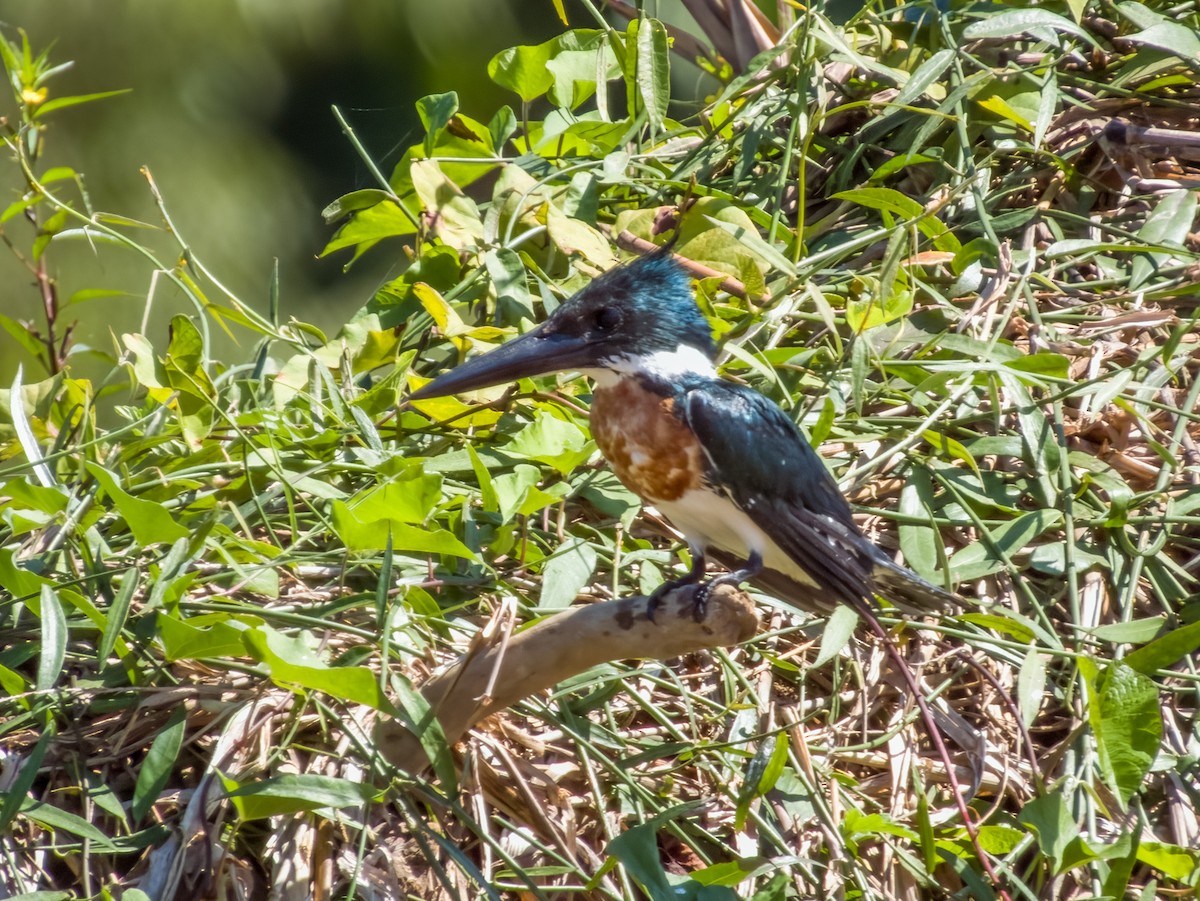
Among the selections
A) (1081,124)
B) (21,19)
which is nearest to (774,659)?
(1081,124)

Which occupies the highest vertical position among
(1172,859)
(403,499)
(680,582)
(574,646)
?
(403,499)

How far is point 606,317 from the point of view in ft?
5.24

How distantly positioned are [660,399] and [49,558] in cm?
70

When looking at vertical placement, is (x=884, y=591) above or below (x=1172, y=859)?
above

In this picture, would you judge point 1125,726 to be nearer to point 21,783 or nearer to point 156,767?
point 156,767

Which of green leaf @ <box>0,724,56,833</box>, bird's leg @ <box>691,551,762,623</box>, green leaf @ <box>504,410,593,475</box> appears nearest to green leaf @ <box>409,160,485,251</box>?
green leaf @ <box>504,410,593,475</box>

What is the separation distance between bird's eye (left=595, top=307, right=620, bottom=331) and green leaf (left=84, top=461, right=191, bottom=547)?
58 centimetres

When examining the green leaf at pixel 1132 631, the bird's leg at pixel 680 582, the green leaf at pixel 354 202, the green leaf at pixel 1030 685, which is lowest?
the green leaf at pixel 1132 631

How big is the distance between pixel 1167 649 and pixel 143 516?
0.99 metres

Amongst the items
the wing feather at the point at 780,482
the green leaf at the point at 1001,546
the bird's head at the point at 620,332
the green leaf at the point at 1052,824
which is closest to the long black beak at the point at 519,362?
the bird's head at the point at 620,332

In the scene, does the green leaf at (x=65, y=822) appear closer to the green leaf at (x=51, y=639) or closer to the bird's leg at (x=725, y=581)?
the green leaf at (x=51, y=639)

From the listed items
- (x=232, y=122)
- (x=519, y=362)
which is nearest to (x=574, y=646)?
(x=519, y=362)

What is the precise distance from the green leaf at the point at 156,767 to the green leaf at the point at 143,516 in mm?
185

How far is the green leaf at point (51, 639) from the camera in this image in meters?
1.18
